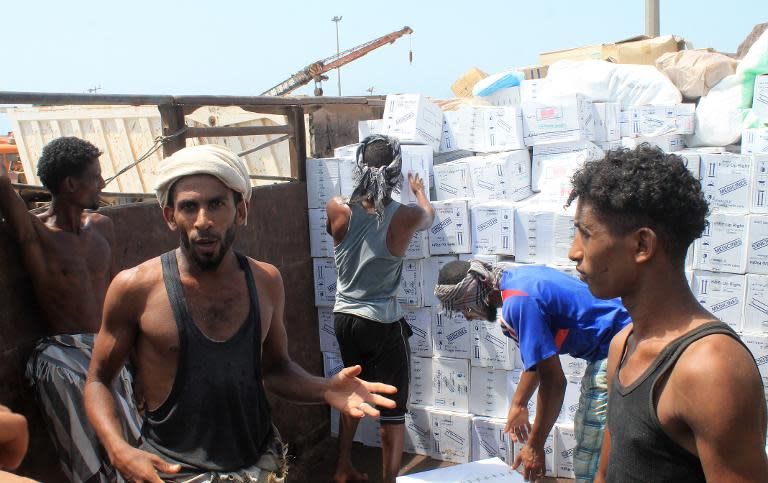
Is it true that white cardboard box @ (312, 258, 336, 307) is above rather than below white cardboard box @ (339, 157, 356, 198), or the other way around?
below

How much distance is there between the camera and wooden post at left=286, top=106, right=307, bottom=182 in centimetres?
506

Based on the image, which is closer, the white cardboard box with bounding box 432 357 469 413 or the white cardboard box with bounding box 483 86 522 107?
the white cardboard box with bounding box 432 357 469 413

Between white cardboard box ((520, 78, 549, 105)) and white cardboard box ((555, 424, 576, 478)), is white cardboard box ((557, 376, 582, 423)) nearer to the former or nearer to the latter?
white cardboard box ((555, 424, 576, 478))

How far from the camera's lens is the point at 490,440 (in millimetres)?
4805

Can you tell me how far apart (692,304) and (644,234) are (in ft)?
0.65

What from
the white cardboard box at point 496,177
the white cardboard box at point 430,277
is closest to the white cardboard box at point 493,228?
the white cardboard box at point 496,177

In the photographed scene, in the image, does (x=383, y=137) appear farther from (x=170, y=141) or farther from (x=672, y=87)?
(x=672, y=87)

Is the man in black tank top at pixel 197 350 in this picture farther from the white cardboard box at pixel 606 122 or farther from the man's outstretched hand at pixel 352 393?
the white cardboard box at pixel 606 122

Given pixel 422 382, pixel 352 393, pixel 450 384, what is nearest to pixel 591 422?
pixel 352 393

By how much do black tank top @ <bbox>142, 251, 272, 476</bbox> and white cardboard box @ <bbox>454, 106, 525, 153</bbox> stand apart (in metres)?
3.53

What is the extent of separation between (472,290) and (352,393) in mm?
1226

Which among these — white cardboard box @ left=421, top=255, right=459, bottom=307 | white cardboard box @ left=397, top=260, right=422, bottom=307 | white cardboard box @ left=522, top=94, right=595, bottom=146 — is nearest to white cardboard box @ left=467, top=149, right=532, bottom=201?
white cardboard box @ left=522, top=94, right=595, bottom=146

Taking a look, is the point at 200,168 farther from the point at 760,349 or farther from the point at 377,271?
the point at 760,349

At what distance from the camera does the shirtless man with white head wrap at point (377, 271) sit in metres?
4.24
